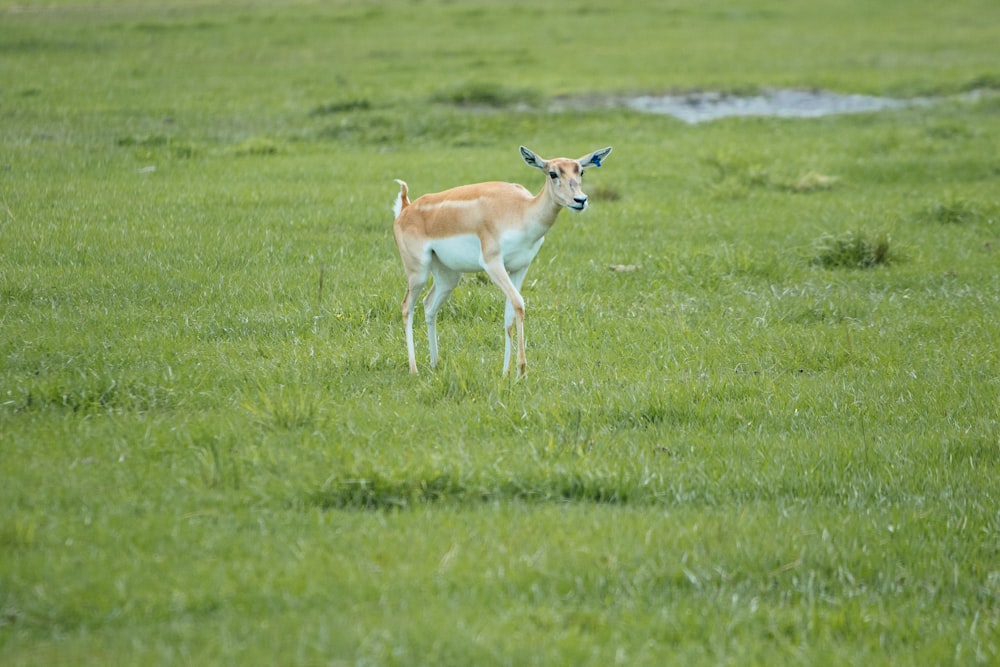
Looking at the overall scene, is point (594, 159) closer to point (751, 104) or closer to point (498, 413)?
point (498, 413)

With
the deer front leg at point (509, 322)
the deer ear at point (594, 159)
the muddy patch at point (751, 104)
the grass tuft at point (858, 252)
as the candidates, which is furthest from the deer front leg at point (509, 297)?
the muddy patch at point (751, 104)

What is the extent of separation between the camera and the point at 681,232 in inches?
540

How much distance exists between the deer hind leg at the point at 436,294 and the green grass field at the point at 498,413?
0.89 ft

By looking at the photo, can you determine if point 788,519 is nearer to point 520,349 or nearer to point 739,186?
point 520,349

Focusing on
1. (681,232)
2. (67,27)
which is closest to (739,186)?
(681,232)

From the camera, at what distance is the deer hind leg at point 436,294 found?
8742 mm

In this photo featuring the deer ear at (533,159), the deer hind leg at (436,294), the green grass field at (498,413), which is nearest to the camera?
the green grass field at (498,413)

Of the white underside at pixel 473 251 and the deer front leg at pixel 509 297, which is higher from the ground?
the white underside at pixel 473 251

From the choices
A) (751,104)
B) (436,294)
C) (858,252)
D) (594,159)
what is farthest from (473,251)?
(751,104)

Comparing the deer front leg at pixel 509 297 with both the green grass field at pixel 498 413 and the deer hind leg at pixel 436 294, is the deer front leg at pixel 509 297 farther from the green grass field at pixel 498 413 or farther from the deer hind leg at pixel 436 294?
the deer hind leg at pixel 436 294

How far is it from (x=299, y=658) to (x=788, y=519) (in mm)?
2774

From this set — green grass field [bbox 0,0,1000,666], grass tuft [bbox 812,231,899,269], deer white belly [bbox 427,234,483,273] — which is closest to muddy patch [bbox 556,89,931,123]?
green grass field [bbox 0,0,1000,666]

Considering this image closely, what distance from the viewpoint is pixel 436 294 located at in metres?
8.95

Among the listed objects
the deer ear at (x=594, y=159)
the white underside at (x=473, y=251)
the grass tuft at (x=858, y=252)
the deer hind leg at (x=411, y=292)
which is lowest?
the grass tuft at (x=858, y=252)
